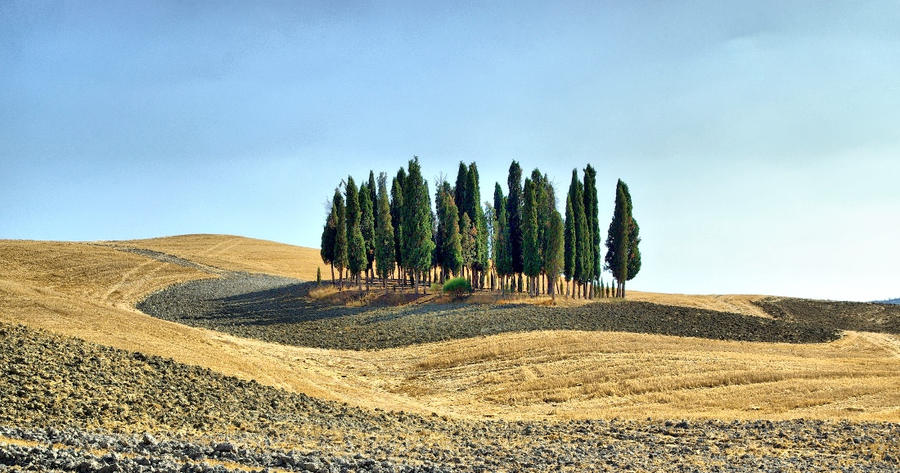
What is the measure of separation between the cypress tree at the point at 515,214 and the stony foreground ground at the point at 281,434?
4115 centimetres

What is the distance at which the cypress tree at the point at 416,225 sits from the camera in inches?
2199

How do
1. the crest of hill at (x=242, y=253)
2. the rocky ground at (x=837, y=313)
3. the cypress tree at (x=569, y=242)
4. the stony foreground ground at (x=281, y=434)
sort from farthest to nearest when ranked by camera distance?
the crest of hill at (x=242, y=253) → the cypress tree at (x=569, y=242) → the rocky ground at (x=837, y=313) → the stony foreground ground at (x=281, y=434)

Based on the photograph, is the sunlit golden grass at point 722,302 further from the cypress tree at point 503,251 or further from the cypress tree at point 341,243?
the cypress tree at point 341,243

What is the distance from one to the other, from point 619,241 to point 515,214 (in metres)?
9.43

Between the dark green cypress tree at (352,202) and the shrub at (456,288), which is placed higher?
the dark green cypress tree at (352,202)

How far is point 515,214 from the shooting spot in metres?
63.2

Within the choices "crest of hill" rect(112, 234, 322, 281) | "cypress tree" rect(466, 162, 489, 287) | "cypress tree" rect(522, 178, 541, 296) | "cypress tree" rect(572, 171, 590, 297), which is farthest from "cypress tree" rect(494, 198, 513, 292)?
"crest of hill" rect(112, 234, 322, 281)

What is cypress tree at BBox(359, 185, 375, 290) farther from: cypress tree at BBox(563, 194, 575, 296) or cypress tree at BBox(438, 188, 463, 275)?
cypress tree at BBox(563, 194, 575, 296)

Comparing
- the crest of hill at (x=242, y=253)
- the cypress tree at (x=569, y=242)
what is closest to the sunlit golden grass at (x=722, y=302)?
the cypress tree at (x=569, y=242)

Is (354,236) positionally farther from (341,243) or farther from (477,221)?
(477,221)

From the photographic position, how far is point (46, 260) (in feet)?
227

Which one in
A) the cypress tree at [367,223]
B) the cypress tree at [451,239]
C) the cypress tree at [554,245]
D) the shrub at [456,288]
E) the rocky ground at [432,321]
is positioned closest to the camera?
the rocky ground at [432,321]

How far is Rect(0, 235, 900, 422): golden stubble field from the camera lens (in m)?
22.0

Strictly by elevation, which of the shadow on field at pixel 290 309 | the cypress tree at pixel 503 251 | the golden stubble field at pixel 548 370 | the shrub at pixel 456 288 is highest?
the cypress tree at pixel 503 251
